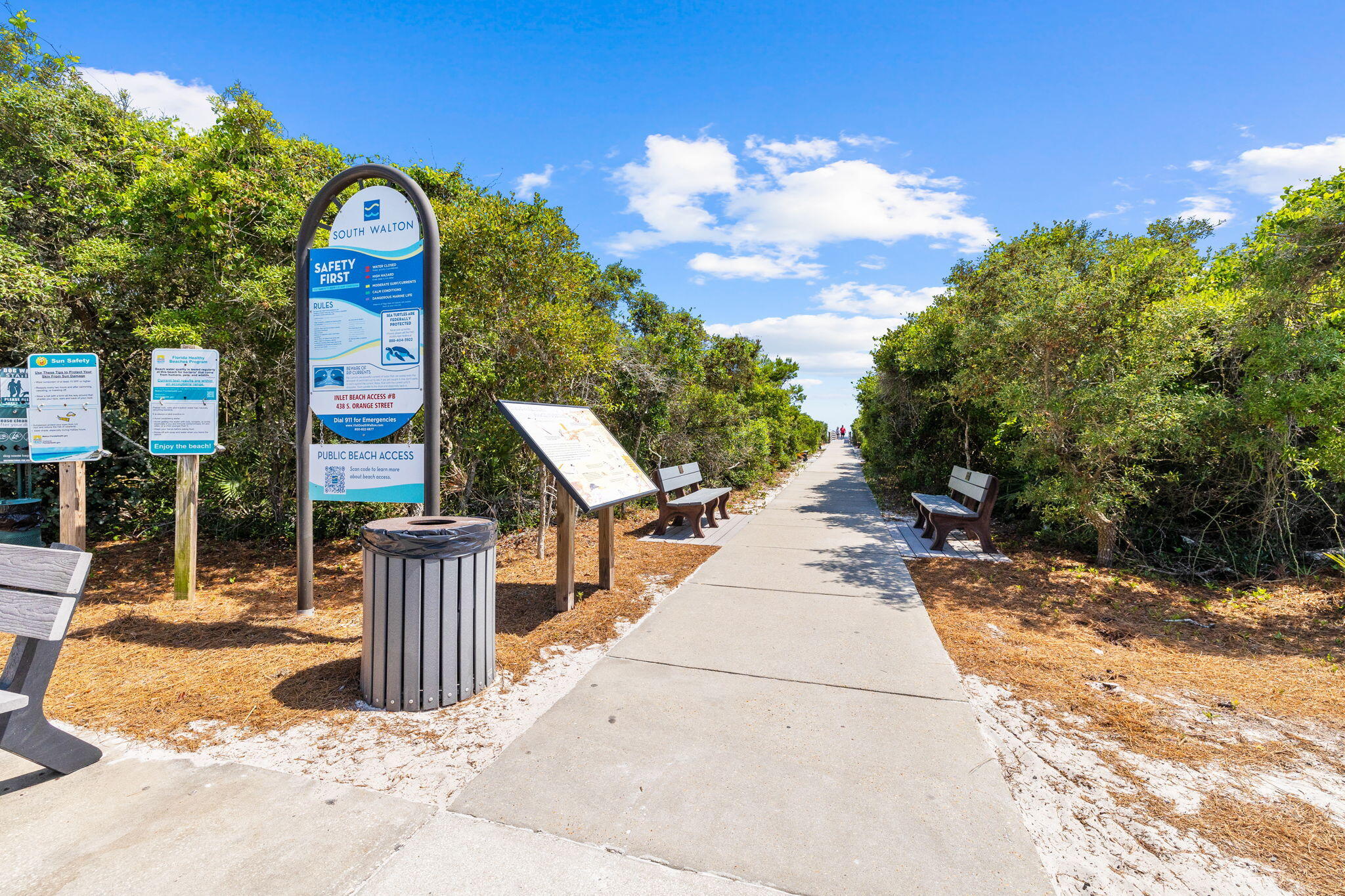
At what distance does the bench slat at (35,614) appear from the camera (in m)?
2.51

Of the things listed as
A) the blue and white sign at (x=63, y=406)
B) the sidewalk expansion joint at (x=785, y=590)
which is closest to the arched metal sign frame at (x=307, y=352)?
the blue and white sign at (x=63, y=406)

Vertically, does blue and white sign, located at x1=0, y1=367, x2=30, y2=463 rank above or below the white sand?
above

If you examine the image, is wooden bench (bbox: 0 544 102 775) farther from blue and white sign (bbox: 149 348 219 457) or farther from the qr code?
blue and white sign (bbox: 149 348 219 457)

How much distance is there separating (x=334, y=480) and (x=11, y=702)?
233 cm

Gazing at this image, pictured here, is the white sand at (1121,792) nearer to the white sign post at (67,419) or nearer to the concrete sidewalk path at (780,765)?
the concrete sidewalk path at (780,765)

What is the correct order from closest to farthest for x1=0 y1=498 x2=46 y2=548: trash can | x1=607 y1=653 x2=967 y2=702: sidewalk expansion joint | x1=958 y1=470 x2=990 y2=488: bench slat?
x1=607 y1=653 x2=967 y2=702: sidewalk expansion joint < x1=0 y1=498 x2=46 y2=548: trash can < x1=958 y1=470 x2=990 y2=488: bench slat

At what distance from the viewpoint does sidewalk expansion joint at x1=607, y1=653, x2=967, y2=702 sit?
138 inches

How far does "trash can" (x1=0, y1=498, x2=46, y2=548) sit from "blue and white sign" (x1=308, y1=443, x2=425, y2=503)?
15.8 ft

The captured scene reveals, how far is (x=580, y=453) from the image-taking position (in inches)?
198

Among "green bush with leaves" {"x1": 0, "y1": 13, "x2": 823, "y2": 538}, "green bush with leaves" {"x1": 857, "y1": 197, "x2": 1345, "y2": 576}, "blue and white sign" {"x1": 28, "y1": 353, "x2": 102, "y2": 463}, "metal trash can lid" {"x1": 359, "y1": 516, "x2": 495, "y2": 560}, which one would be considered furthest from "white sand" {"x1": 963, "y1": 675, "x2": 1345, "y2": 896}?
"blue and white sign" {"x1": 28, "y1": 353, "x2": 102, "y2": 463}

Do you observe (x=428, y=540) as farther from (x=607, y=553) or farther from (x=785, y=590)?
(x=785, y=590)

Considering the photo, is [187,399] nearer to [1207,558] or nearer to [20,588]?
[20,588]

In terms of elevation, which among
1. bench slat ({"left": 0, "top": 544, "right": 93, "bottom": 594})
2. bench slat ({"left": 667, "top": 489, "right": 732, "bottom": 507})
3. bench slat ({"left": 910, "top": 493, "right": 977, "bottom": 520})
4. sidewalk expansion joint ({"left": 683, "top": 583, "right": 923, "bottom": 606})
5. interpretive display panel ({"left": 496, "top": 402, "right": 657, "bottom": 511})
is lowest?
sidewalk expansion joint ({"left": 683, "top": 583, "right": 923, "bottom": 606})

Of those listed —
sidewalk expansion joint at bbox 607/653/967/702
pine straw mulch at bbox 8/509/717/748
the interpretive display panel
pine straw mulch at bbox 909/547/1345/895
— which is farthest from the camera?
the interpretive display panel
